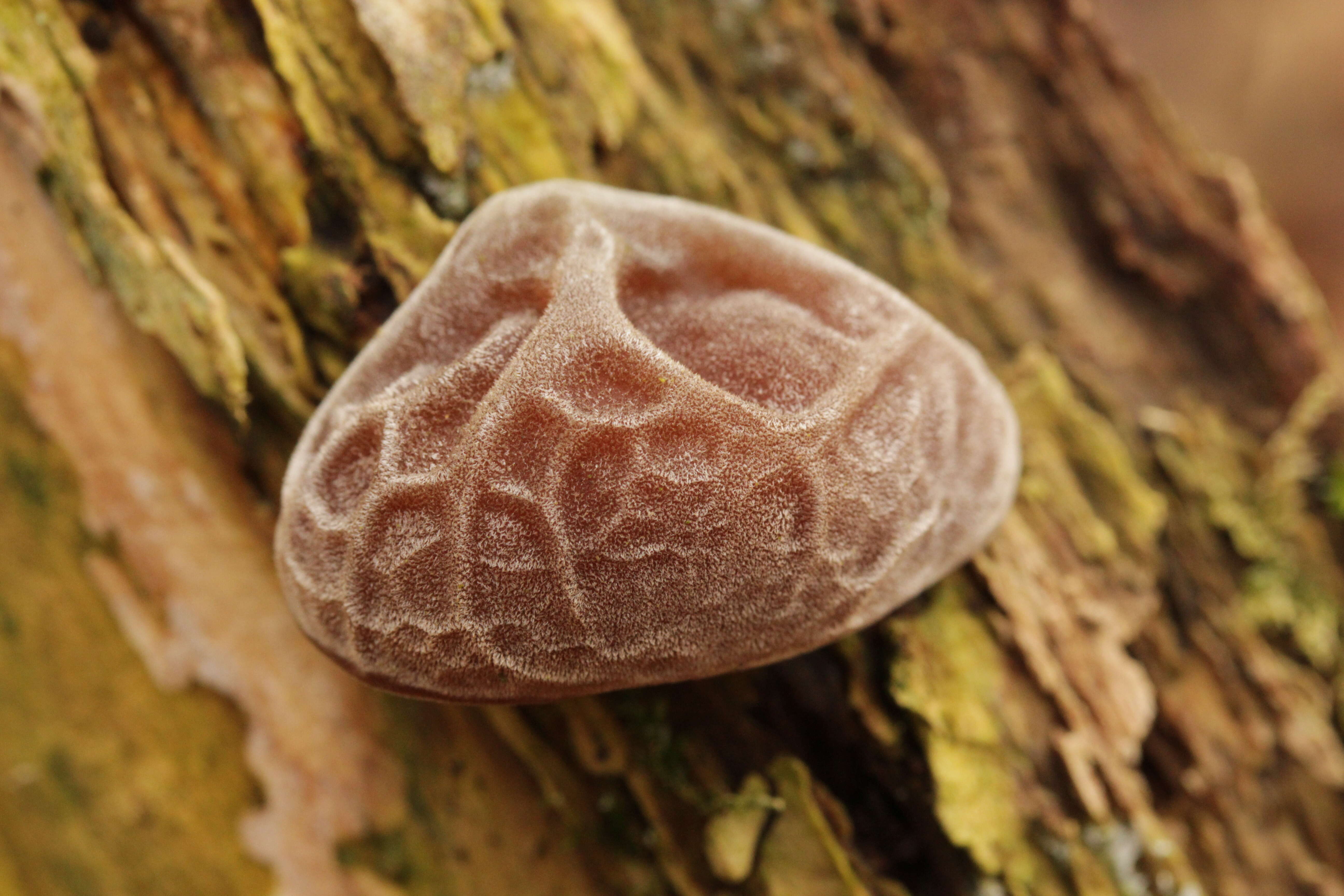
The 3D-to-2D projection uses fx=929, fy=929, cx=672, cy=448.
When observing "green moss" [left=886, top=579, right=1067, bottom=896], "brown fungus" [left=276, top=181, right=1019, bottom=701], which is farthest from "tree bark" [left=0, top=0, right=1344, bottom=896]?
"brown fungus" [left=276, top=181, right=1019, bottom=701]

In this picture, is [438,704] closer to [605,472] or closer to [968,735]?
[605,472]

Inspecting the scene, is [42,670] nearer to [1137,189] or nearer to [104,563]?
[104,563]

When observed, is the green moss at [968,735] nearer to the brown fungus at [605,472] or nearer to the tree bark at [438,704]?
the tree bark at [438,704]

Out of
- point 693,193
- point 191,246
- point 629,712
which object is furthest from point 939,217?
point 191,246

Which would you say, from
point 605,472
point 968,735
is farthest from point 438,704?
point 968,735

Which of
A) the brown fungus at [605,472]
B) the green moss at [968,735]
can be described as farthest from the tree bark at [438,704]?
the brown fungus at [605,472]

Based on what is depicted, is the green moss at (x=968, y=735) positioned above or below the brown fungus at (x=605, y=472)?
below

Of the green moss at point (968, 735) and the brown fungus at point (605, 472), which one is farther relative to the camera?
the green moss at point (968, 735)
